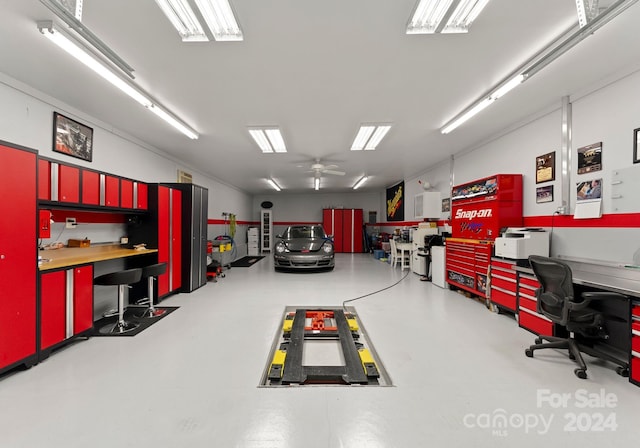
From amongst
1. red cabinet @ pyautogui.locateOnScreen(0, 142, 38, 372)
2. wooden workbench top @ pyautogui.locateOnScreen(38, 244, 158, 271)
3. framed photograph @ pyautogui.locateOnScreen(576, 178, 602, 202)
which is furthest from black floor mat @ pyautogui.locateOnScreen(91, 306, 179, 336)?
framed photograph @ pyautogui.locateOnScreen(576, 178, 602, 202)

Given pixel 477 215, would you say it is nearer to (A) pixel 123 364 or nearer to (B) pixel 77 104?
(A) pixel 123 364

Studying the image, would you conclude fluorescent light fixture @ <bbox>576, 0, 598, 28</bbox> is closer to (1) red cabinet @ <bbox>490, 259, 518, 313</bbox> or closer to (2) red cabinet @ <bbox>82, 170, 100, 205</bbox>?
(1) red cabinet @ <bbox>490, 259, 518, 313</bbox>

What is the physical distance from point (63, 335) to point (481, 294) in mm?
5515

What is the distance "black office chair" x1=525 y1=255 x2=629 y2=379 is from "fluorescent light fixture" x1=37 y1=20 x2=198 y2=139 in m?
4.68

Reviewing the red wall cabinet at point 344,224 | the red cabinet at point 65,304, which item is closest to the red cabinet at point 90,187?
the red cabinet at point 65,304

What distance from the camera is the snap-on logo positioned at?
420 cm

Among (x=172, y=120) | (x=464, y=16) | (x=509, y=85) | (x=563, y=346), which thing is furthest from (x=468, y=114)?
(x=172, y=120)

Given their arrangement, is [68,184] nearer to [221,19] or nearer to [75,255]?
[75,255]

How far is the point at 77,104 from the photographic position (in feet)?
10.8

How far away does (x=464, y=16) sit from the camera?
77.0 inches

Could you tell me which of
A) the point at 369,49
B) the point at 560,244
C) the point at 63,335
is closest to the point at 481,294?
the point at 560,244

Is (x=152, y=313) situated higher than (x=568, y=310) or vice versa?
(x=568, y=310)

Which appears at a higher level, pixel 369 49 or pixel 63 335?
pixel 369 49

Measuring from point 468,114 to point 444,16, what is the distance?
6.54 feet
